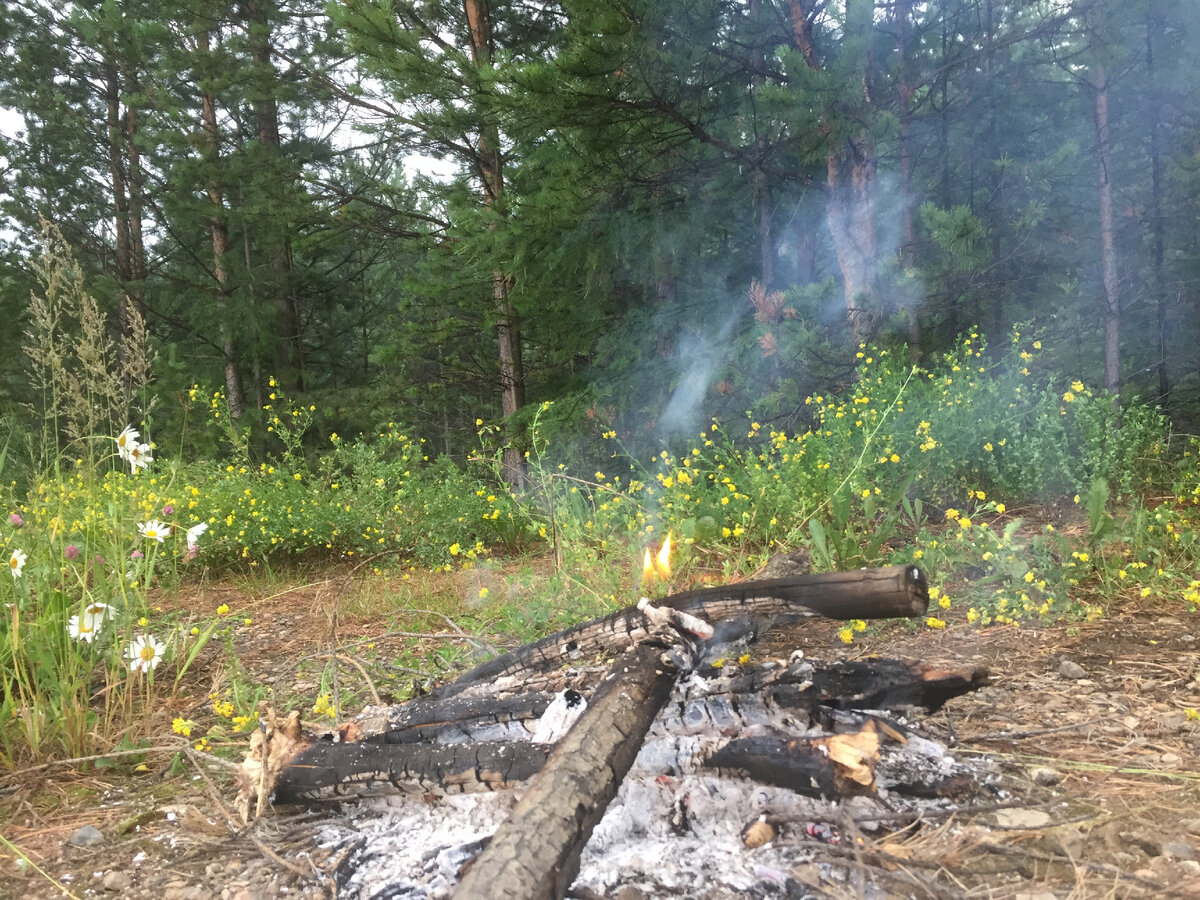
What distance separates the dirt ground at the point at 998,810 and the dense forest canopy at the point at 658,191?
83.5 inches

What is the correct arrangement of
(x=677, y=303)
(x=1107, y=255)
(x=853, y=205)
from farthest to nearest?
(x=677, y=303) → (x=1107, y=255) → (x=853, y=205)

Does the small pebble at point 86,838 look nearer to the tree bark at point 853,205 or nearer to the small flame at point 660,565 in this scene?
the small flame at point 660,565

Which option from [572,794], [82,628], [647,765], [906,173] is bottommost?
[647,765]

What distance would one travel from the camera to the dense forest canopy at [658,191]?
17.1 feet

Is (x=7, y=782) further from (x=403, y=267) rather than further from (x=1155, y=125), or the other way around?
(x=403, y=267)

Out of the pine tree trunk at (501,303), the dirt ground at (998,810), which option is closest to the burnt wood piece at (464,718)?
Answer: the dirt ground at (998,810)

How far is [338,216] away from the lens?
792 centimetres

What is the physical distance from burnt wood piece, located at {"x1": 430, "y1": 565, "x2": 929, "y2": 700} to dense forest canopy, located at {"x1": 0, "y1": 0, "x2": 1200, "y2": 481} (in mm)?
2405

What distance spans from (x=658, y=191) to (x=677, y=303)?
98 cm

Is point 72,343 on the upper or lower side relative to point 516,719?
upper

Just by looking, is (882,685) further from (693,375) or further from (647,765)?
(693,375)

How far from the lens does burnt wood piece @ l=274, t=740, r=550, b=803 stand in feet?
4.91

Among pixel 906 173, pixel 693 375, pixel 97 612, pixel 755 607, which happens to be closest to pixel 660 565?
pixel 755 607

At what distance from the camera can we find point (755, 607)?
1909 millimetres
